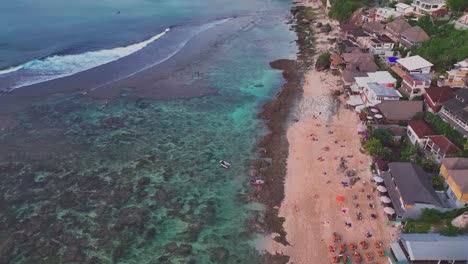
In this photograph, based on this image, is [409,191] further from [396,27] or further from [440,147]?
[396,27]

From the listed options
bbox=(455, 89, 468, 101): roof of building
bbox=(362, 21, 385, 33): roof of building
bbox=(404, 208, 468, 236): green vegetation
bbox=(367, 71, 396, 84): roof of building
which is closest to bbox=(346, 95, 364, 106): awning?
bbox=(367, 71, 396, 84): roof of building

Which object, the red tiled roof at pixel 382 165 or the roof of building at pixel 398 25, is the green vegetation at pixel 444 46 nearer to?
the roof of building at pixel 398 25

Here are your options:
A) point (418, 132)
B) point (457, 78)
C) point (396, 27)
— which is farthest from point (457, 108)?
point (396, 27)

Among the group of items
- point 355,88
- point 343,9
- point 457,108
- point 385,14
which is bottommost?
point 355,88

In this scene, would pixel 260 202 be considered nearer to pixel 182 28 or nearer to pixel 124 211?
pixel 124 211

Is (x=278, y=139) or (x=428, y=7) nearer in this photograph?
(x=278, y=139)

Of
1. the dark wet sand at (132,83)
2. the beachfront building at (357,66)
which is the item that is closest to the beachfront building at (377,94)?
the beachfront building at (357,66)
